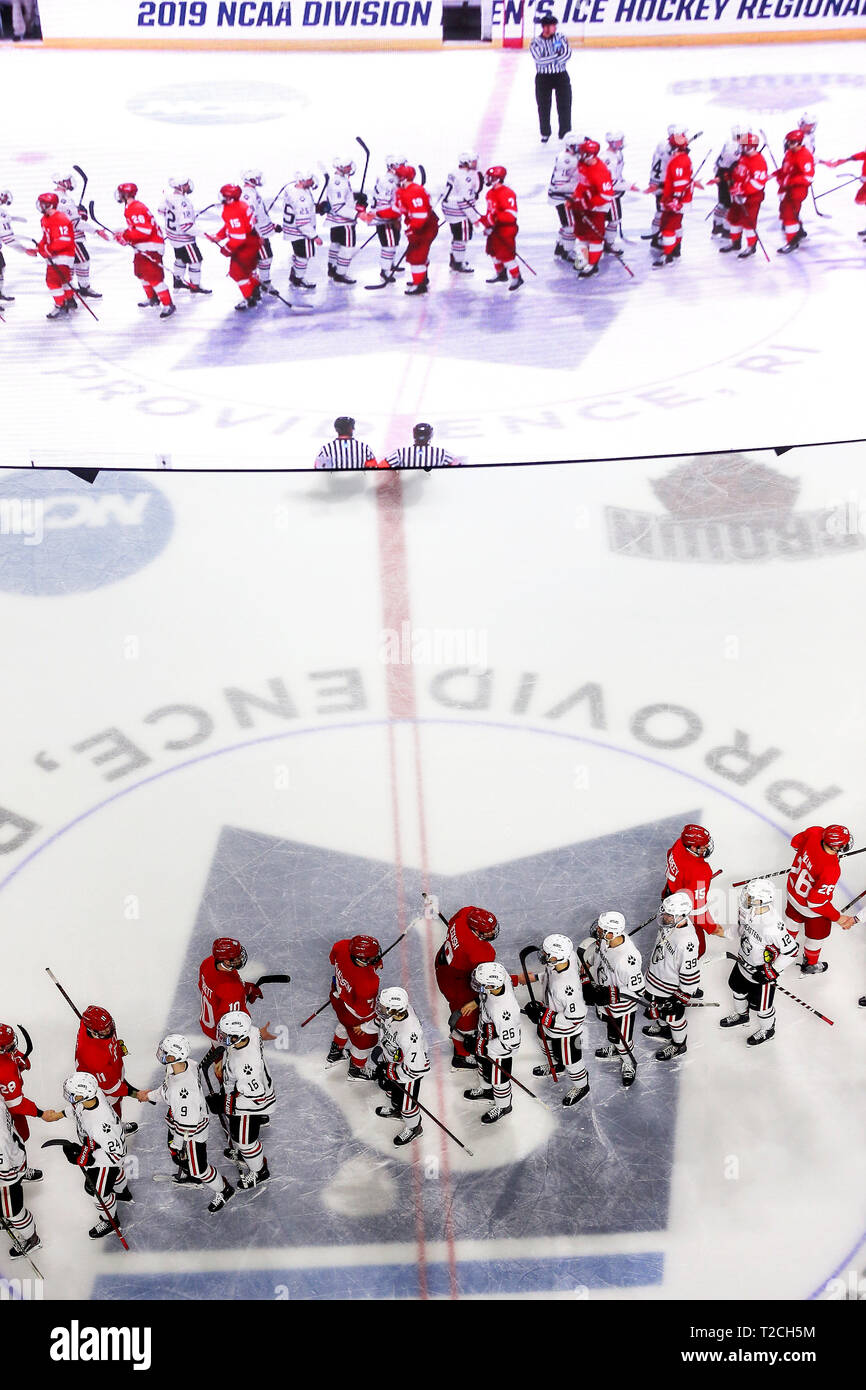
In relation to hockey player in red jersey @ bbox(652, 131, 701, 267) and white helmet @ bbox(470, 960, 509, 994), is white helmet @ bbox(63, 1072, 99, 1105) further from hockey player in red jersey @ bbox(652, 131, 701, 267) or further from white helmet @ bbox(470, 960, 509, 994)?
hockey player in red jersey @ bbox(652, 131, 701, 267)

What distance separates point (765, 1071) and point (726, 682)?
282 cm

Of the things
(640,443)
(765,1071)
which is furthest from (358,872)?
(640,443)

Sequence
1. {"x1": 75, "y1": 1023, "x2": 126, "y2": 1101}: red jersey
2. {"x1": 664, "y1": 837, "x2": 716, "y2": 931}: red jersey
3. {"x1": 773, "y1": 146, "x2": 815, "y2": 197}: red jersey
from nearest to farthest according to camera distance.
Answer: {"x1": 75, "y1": 1023, "x2": 126, "y2": 1101}: red jersey, {"x1": 664, "y1": 837, "x2": 716, "y2": 931}: red jersey, {"x1": 773, "y1": 146, "x2": 815, "y2": 197}: red jersey

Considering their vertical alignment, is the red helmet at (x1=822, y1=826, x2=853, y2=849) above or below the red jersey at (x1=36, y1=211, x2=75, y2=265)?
below

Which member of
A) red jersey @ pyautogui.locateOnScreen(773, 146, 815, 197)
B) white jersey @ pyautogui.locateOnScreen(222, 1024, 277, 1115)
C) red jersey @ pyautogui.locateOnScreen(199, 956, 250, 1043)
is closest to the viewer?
white jersey @ pyautogui.locateOnScreen(222, 1024, 277, 1115)

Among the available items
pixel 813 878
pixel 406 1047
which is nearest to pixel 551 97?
pixel 813 878

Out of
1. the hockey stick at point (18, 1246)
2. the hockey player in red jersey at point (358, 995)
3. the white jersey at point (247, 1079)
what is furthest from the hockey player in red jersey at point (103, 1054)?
the hockey player in red jersey at point (358, 995)

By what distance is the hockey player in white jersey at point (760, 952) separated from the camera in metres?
6.08

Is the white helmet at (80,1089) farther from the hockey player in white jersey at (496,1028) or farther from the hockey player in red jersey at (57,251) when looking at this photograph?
the hockey player in red jersey at (57,251)

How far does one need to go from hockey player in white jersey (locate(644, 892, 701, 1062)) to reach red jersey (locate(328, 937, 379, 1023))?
1255 mm

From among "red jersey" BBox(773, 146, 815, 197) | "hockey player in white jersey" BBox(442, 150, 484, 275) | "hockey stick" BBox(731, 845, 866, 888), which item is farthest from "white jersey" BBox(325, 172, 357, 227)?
"hockey stick" BBox(731, 845, 866, 888)

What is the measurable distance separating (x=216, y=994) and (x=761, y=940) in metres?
2.41

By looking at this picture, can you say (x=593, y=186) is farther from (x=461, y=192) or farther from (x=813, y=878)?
(x=813, y=878)

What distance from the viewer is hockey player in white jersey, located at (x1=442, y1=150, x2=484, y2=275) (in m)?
12.2
